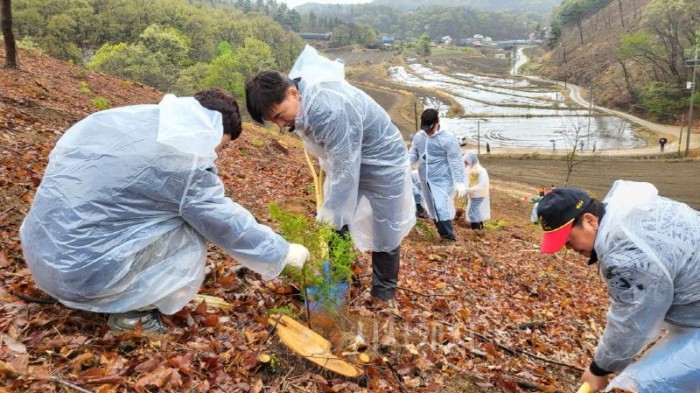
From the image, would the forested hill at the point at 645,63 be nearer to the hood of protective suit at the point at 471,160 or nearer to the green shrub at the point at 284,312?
the hood of protective suit at the point at 471,160

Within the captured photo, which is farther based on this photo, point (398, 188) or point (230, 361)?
point (398, 188)

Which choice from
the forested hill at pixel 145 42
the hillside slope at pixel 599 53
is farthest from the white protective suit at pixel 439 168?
the hillside slope at pixel 599 53

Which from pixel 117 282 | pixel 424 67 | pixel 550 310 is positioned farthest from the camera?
pixel 424 67

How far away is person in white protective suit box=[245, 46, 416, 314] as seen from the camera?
121 inches

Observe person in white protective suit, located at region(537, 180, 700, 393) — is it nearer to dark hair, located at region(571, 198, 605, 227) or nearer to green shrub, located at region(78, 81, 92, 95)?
dark hair, located at region(571, 198, 605, 227)

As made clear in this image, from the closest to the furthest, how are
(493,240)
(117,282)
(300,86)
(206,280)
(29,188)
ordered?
(117,282) < (300,86) < (206,280) < (29,188) < (493,240)

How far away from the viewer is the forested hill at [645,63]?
44.2 meters

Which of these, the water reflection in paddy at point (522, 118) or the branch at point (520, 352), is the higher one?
the branch at point (520, 352)

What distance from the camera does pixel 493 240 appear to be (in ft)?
26.7

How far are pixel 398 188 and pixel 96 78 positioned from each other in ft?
39.3

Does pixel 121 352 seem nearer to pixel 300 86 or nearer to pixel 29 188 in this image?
pixel 300 86

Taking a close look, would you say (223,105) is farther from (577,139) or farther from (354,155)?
(577,139)

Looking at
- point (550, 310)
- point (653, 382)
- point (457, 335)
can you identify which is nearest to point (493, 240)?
point (550, 310)

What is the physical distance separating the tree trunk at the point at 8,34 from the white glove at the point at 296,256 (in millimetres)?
9422
